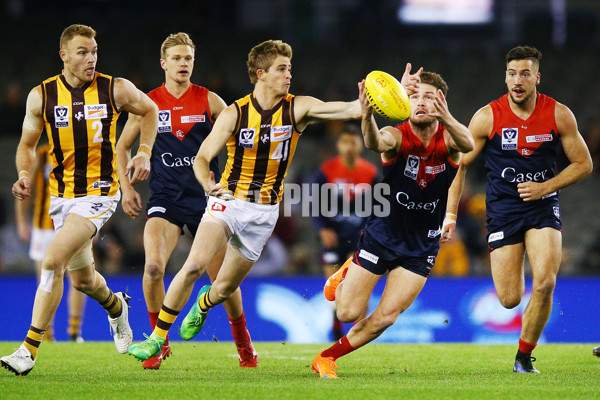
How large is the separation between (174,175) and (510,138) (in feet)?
9.74

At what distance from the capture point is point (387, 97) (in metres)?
6.11

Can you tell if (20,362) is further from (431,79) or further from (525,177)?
(525,177)

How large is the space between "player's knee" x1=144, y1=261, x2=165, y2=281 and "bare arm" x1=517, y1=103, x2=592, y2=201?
3115 millimetres

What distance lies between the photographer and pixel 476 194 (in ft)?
49.1

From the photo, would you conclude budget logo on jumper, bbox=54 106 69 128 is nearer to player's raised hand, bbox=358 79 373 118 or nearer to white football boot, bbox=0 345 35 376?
white football boot, bbox=0 345 35 376

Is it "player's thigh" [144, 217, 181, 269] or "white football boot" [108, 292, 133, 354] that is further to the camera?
"white football boot" [108, 292, 133, 354]

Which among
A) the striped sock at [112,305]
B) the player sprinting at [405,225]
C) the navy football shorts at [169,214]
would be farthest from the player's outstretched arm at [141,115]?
the player sprinting at [405,225]

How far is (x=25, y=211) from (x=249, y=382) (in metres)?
5.45

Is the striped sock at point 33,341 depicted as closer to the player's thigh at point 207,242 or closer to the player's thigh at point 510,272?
the player's thigh at point 207,242

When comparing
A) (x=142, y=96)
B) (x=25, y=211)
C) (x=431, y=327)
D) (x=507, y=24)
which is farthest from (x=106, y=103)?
(x=507, y=24)

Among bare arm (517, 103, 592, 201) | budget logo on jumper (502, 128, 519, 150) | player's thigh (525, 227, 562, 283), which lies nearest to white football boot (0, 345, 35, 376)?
player's thigh (525, 227, 562, 283)

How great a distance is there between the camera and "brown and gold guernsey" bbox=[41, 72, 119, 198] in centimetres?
704

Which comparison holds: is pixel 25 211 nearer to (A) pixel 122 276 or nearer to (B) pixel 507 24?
(A) pixel 122 276

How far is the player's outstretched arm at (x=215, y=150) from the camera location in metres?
6.61
